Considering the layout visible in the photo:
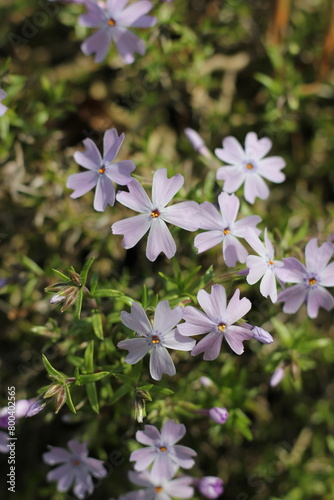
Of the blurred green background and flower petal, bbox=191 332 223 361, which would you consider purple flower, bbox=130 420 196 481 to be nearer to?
the blurred green background

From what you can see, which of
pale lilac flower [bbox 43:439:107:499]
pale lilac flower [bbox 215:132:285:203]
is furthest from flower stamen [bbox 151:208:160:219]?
pale lilac flower [bbox 43:439:107:499]

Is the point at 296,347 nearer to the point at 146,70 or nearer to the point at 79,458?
the point at 79,458

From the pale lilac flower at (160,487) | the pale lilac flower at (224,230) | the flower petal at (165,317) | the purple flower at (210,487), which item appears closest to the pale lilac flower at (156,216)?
the pale lilac flower at (224,230)

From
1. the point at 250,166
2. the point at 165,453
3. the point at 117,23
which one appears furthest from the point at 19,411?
the point at 117,23

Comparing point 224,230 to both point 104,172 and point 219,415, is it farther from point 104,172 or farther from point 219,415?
point 219,415

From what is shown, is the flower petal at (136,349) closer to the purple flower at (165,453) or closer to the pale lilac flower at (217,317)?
the pale lilac flower at (217,317)

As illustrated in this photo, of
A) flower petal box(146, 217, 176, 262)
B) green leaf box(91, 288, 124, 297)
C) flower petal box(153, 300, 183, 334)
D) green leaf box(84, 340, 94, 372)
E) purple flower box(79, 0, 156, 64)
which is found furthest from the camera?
purple flower box(79, 0, 156, 64)
